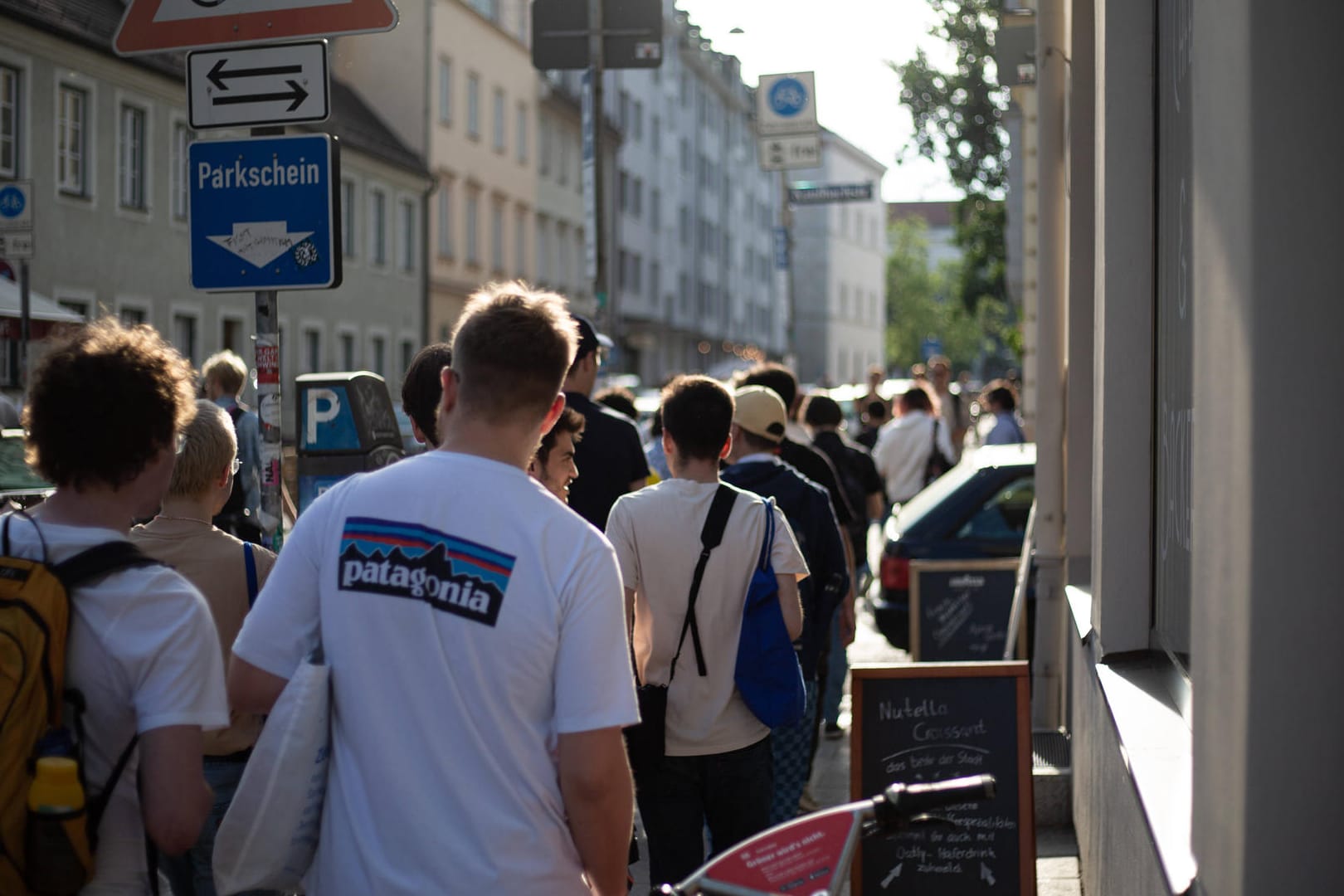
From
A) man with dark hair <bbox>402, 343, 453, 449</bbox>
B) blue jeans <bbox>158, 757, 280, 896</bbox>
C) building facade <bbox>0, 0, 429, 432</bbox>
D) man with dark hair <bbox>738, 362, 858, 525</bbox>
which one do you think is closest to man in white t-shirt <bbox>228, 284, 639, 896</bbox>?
blue jeans <bbox>158, 757, 280, 896</bbox>

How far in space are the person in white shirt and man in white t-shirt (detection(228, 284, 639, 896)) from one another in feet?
41.3

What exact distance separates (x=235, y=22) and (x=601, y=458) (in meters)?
2.10

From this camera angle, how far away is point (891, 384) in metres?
38.7

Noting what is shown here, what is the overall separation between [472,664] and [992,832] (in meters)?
3.36

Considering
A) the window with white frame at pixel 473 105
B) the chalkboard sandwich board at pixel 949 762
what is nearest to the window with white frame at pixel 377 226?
the window with white frame at pixel 473 105

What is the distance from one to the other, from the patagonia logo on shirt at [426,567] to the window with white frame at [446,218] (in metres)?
41.6

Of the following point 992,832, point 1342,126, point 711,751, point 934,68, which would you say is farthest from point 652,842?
point 934,68

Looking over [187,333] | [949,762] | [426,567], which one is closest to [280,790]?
[426,567]

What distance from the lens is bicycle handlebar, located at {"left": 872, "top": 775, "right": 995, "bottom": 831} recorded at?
2520 millimetres

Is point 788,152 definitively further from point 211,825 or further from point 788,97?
point 211,825

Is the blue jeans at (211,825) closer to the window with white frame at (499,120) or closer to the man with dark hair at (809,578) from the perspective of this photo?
the man with dark hair at (809,578)

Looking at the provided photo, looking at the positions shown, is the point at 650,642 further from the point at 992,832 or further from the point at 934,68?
the point at 934,68

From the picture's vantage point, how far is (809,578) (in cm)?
620

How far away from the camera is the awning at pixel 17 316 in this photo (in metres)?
17.3
